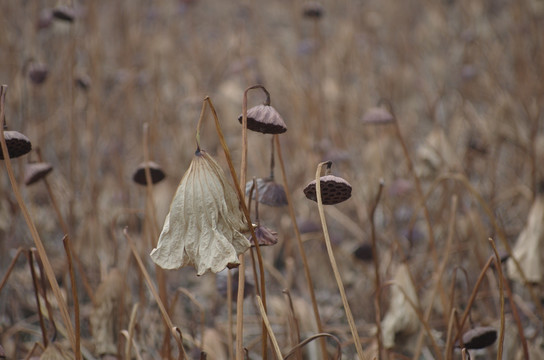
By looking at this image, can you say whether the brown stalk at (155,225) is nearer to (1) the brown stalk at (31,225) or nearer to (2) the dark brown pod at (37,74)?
(1) the brown stalk at (31,225)

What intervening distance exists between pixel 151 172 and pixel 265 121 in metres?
0.35

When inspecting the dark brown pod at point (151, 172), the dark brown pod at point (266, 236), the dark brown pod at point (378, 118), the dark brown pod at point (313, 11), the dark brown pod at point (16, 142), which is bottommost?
the dark brown pod at point (266, 236)

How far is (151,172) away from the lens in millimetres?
898

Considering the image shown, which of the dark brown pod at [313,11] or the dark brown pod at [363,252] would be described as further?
the dark brown pod at [313,11]

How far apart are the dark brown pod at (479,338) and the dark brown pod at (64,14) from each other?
119cm

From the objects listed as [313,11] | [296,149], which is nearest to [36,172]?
[313,11]

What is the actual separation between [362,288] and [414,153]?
1019 mm

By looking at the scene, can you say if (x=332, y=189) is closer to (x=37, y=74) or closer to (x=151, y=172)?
(x=151, y=172)

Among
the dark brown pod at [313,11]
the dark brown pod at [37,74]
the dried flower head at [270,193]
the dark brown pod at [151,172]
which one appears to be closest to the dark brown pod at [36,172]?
the dark brown pod at [151,172]

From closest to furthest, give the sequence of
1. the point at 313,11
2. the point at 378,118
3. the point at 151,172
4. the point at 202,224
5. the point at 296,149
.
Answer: the point at 202,224
the point at 151,172
the point at 378,118
the point at 313,11
the point at 296,149

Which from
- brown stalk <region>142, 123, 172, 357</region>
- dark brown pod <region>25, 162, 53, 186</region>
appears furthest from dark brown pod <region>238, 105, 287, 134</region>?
dark brown pod <region>25, 162, 53, 186</region>

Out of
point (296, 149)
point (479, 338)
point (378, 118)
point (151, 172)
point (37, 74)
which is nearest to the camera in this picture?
point (479, 338)

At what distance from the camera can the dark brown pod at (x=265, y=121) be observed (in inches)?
24.9

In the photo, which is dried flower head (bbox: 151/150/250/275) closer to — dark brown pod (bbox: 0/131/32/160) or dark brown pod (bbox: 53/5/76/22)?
dark brown pod (bbox: 0/131/32/160)
